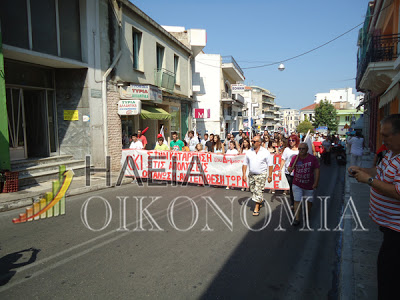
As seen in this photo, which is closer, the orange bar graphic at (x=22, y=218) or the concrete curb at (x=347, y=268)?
the concrete curb at (x=347, y=268)

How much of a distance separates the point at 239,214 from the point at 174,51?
16.4 metres

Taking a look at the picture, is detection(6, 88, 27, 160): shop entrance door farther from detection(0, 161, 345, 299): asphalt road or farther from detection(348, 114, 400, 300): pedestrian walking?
detection(348, 114, 400, 300): pedestrian walking

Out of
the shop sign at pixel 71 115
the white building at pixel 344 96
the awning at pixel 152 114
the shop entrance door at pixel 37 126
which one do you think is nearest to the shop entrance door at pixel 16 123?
the shop entrance door at pixel 37 126

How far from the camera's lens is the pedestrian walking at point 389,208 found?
259cm

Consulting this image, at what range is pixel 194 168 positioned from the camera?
1052 cm

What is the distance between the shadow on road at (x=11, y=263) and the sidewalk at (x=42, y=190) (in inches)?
123

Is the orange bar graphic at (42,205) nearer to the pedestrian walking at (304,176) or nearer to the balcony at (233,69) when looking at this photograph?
the pedestrian walking at (304,176)

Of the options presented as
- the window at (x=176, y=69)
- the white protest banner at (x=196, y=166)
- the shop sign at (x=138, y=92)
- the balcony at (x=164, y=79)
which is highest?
the window at (x=176, y=69)

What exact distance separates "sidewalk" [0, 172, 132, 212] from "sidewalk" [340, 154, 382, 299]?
721 cm

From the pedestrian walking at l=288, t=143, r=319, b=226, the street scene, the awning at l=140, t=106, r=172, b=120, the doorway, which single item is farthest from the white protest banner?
the awning at l=140, t=106, r=172, b=120

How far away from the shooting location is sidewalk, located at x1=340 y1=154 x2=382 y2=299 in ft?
11.4

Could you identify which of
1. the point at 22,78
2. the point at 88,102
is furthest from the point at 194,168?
the point at 22,78

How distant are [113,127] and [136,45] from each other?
5.36 m

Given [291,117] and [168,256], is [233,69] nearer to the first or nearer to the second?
[168,256]
